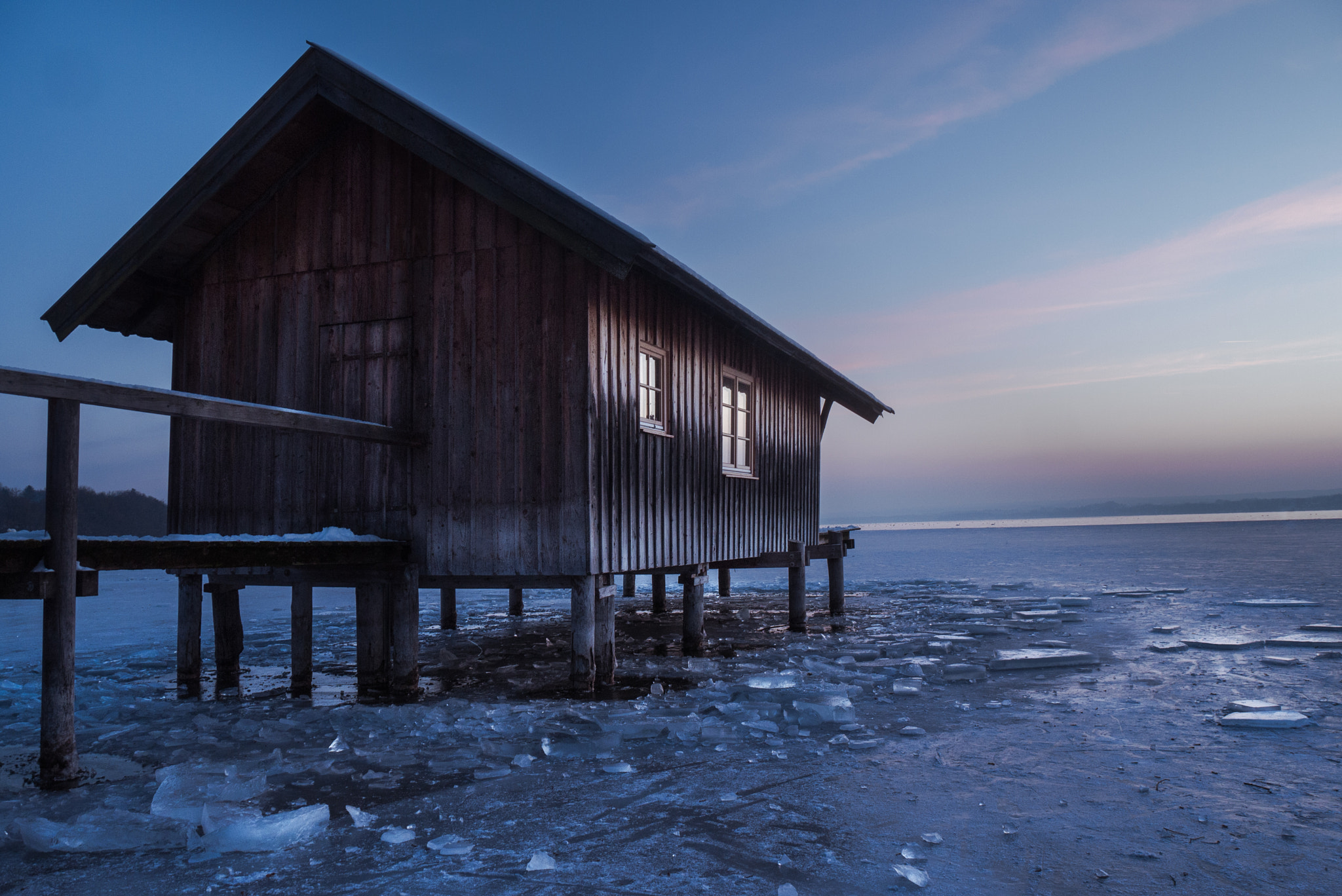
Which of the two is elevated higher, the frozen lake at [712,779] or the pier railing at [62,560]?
the pier railing at [62,560]

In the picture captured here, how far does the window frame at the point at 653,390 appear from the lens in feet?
32.2

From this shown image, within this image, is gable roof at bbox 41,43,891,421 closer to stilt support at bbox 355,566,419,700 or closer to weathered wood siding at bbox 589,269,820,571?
weathered wood siding at bbox 589,269,820,571

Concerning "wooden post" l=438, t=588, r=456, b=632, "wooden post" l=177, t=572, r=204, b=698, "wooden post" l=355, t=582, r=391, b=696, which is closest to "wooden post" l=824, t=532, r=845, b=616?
"wooden post" l=438, t=588, r=456, b=632

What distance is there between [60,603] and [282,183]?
6.15 meters

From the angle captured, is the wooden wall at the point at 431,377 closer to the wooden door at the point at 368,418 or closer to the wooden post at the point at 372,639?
the wooden door at the point at 368,418

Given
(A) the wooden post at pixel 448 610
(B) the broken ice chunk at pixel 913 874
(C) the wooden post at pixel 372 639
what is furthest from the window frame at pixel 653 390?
(A) the wooden post at pixel 448 610

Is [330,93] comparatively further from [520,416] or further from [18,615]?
[18,615]

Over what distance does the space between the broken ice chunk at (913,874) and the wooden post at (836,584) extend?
1373cm

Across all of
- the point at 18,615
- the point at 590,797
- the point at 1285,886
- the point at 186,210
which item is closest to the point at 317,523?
the point at 186,210

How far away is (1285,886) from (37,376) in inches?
300

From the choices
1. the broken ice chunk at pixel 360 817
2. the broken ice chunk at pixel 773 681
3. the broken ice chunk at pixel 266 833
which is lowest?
the broken ice chunk at pixel 773 681

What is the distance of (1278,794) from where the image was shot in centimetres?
530

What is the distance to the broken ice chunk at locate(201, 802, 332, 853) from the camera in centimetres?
443

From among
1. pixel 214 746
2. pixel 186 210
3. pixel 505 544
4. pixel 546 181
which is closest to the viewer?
pixel 214 746
